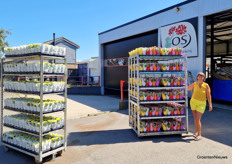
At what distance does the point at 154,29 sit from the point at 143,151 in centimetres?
969

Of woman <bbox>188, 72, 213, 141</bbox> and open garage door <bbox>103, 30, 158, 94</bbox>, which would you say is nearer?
woman <bbox>188, 72, 213, 141</bbox>

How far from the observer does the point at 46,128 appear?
4148 millimetres

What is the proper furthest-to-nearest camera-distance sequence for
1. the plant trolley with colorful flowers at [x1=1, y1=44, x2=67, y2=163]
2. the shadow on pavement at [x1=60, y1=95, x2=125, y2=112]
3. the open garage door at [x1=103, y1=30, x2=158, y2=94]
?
1. the open garage door at [x1=103, y1=30, x2=158, y2=94]
2. the shadow on pavement at [x1=60, y1=95, x2=125, y2=112]
3. the plant trolley with colorful flowers at [x1=1, y1=44, x2=67, y2=163]

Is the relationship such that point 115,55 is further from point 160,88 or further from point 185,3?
point 160,88

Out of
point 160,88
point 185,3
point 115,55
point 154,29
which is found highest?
point 185,3

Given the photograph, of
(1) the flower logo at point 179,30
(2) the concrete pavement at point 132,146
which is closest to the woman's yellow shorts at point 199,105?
(2) the concrete pavement at point 132,146

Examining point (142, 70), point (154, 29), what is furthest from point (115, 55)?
point (142, 70)

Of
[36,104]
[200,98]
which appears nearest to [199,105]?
[200,98]

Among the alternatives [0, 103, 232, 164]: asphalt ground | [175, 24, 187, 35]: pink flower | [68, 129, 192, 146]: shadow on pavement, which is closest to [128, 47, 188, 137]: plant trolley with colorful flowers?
[68, 129, 192, 146]: shadow on pavement

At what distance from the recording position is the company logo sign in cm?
1030

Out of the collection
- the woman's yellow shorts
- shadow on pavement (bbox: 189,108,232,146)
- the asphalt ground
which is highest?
the woman's yellow shorts

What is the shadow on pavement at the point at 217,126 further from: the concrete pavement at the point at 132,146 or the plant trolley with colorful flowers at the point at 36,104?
the plant trolley with colorful flowers at the point at 36,104

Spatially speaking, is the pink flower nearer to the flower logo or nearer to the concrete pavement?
the flower logo

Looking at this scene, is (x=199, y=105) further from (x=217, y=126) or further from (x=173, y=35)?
(x=173, y=35)
